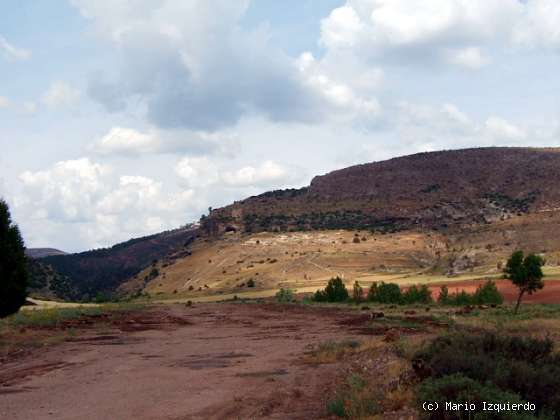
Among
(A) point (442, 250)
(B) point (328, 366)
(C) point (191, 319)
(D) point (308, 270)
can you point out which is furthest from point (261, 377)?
(A) point (442, 250)

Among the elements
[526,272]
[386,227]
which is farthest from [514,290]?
[386,227]

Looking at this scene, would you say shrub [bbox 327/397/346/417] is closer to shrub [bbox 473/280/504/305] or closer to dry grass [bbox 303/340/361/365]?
dry grass [bbox 303/340/361/365]

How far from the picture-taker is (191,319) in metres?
38.8

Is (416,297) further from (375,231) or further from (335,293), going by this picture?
(375,231)

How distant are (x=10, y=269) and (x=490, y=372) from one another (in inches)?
1117

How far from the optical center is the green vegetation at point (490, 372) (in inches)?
328

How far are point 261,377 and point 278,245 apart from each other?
86892 millimetres

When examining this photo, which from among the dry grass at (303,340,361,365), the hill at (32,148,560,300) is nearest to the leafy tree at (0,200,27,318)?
the dry grass at (303,340,361,365)

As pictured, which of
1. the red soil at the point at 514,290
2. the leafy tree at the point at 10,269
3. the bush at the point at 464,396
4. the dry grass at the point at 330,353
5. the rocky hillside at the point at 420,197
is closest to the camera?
the bush at the point at 464,396

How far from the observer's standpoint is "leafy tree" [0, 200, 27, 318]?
31.7 metres

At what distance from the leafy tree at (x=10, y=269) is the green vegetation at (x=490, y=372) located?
25.8 m

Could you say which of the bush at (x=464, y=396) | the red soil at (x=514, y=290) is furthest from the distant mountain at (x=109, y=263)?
the bush at (x=464, y=396)

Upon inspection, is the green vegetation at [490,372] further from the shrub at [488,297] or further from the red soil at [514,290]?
the red soil at [514,290]

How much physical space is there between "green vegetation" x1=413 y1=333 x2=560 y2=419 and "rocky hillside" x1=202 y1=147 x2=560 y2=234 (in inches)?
4011
